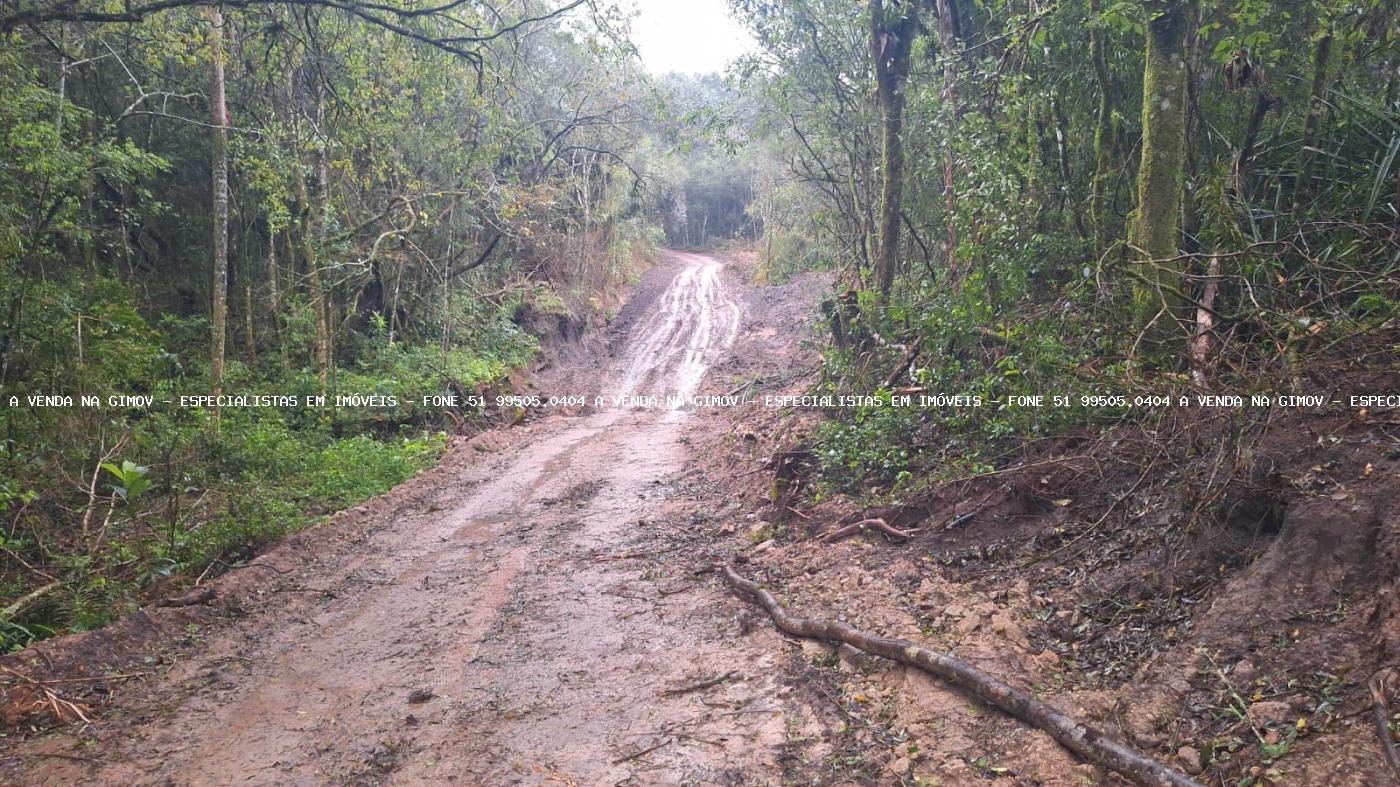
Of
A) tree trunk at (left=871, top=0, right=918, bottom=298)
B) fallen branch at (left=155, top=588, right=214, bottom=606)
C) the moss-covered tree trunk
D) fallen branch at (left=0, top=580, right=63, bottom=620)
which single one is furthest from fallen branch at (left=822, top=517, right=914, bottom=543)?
fallen branch at (left=0, top=580, right=63, bottom=620)

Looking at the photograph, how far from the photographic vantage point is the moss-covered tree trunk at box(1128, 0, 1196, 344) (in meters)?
5.45

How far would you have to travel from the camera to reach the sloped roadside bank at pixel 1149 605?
A: 2990mm

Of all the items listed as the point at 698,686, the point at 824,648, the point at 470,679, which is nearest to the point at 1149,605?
the point at 824,648

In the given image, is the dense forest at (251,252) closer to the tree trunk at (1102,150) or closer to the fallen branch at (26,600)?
the fallen branch at (26,600)

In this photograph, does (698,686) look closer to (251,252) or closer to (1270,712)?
(1270,712)

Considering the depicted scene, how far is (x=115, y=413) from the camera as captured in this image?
9.45 meters

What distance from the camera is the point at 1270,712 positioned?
2953mm

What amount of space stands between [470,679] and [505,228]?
48.0ft

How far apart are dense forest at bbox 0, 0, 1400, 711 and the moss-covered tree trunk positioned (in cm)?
2

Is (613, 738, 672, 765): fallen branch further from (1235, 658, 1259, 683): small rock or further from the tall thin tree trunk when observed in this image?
the tall thin tree trunk

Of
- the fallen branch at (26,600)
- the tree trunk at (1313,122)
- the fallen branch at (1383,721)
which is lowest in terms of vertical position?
the fallen branch at (26,600)

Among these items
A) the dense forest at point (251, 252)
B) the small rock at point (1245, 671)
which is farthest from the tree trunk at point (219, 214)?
the small rock at point (1245, 671)

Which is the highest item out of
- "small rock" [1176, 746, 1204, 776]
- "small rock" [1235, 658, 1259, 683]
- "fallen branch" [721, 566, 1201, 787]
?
"small rock" [1235, 658, 1259, 683]

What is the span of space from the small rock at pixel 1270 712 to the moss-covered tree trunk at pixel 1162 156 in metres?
3.13
